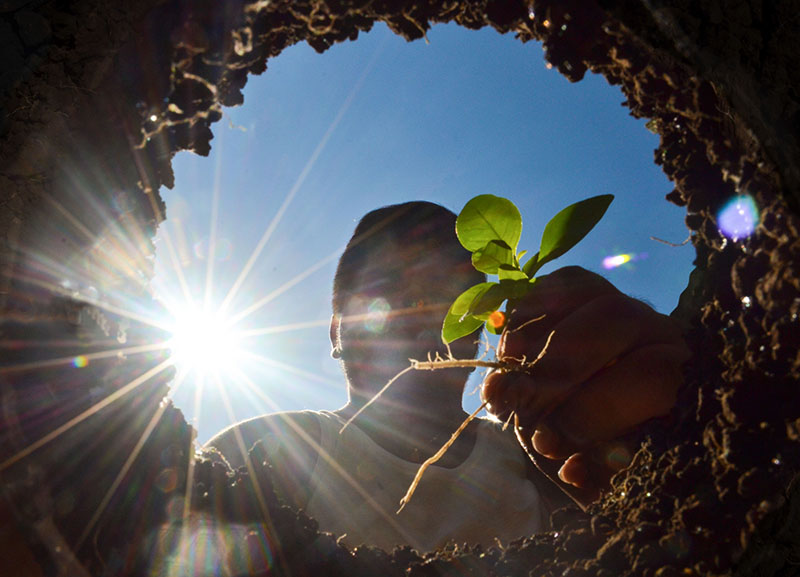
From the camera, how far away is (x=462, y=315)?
0.77 meters

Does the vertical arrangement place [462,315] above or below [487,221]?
below

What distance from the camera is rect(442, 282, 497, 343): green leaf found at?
2.42 feet

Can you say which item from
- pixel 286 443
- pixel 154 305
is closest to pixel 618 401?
pixel 154 305

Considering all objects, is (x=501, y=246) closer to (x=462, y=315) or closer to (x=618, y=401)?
(x=462, y=315)

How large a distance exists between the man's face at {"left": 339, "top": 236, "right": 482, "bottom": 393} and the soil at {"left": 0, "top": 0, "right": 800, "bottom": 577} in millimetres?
922

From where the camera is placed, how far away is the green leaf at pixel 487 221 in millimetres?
713

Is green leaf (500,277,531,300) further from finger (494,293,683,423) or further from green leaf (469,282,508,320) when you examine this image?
finger (494,293,683,423)

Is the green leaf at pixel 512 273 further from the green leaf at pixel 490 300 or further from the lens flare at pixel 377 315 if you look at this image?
the lens flare at pixel 377 315

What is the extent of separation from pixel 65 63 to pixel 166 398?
1.13ft

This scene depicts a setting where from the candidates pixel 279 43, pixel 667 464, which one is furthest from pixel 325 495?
pixel 279 43

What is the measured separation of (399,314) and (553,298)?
829 mm

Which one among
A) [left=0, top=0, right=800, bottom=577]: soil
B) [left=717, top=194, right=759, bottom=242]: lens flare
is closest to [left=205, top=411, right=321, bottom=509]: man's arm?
[left=0, top=0, right=800, bottom=577]: soil

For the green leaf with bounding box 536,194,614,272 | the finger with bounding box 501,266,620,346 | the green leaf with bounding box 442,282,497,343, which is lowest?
the finger with bounding box 501,266,620,346

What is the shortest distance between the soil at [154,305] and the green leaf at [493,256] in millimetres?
256
